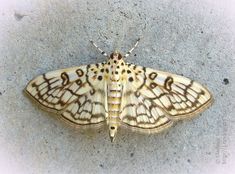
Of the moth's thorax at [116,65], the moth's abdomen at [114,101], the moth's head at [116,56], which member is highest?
the moth's head at [116,56]

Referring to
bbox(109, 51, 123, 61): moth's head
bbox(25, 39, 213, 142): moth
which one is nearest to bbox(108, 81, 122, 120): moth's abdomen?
bbox(25, 39, 213, 142): moth

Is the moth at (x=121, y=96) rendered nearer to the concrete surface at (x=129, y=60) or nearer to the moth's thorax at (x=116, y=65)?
the moth's thorax at (x=116, y=65)

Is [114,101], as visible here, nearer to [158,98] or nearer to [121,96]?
[121,96]

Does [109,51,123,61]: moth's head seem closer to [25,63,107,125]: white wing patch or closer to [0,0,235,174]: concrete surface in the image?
[25,63,107,125]: white wing patch

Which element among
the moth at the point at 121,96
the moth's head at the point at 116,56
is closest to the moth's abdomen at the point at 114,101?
the moth at the point at 121,96

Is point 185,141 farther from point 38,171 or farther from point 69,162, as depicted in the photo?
point 38,171
